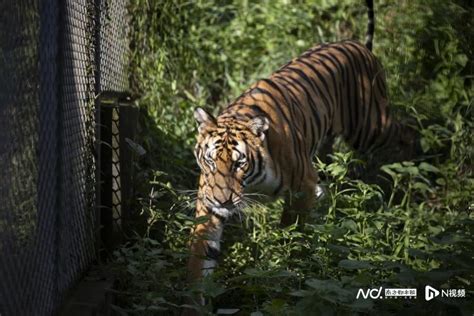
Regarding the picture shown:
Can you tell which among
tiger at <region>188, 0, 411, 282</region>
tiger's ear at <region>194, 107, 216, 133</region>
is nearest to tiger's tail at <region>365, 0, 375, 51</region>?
tiger at <region>188, 0, 411, 282</region>

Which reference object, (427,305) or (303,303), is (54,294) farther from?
(427,305)

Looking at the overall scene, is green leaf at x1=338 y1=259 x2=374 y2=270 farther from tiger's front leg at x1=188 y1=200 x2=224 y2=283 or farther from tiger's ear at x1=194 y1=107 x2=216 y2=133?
tiger's ear at x1=194 y1=107 x2=216 y2=133

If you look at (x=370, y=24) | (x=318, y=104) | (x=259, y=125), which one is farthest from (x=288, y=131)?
(x=370, y=24)

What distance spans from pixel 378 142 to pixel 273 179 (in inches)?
74.6

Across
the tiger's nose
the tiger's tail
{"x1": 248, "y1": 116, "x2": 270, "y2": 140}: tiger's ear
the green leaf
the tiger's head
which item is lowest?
the tiger's nose

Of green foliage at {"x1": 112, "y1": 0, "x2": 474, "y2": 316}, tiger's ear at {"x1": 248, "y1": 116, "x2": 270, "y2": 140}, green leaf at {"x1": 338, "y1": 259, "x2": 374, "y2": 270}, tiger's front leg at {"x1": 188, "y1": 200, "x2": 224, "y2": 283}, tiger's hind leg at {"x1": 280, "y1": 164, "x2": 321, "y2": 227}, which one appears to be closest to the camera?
green leaf at {"x1": 338, "y1": 259, "x2": 374, "y2": 270}

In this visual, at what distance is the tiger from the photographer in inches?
194

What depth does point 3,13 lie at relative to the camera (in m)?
2.70

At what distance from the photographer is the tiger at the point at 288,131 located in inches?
194

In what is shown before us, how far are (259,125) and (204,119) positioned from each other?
305 mm

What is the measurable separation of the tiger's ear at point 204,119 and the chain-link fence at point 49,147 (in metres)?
0.56

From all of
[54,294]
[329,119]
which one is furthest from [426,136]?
[54,294]

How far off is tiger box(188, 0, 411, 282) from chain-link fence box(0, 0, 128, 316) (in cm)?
52

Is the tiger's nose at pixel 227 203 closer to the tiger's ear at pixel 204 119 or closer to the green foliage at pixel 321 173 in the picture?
the green foliage at pixel 321 173
